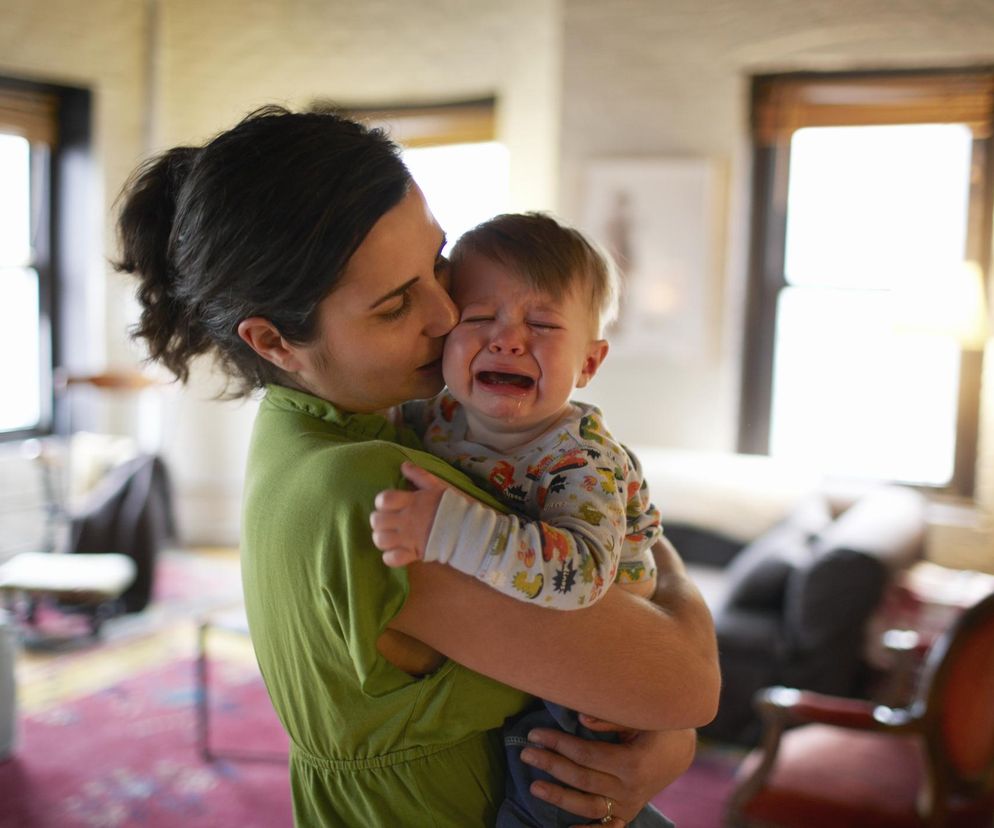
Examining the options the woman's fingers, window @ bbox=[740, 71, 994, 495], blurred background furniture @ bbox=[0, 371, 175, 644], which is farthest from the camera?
window @ bbox=[740, 71, 994, 495]

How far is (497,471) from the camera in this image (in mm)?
1154

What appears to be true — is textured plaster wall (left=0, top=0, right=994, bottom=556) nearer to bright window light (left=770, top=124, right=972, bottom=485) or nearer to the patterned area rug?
bright window light (left=770, top=124, right=972, bottom=485)

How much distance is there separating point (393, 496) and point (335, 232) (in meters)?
0.28

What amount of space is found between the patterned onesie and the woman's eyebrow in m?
0.22

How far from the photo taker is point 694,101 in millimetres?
5309

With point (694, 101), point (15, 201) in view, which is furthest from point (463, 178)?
point (15, 201)

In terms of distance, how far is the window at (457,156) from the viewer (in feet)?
19.5

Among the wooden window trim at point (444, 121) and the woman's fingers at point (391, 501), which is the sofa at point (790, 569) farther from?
the woman's fingers at point (391, 501)

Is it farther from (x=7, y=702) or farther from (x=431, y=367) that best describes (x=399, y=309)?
(x=7, y=702)

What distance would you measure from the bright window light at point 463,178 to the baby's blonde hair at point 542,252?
4.66 meters

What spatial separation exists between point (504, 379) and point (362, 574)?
1.19ft

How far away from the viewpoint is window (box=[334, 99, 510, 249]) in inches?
234

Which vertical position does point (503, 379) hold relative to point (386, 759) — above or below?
above

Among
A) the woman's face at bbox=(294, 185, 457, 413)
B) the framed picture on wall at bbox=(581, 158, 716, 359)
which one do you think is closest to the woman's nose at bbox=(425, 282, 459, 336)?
the woman's face at bbox=(294, 185, 457, 413)
